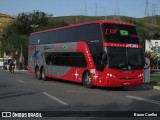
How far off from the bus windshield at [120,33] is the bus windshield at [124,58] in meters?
0.53

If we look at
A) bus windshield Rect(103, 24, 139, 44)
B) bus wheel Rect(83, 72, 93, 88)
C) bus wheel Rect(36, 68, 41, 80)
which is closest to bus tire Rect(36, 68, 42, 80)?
bus wheel Rect(36, 68, 41, 80)

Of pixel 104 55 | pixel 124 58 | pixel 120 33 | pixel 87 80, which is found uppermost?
pixel 120 33

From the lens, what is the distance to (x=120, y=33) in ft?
74.8

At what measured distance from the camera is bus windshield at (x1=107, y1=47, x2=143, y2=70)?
865 inches

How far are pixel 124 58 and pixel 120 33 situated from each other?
58.1 inches

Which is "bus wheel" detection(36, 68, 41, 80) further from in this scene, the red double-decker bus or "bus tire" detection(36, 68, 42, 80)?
the red double-decker bus

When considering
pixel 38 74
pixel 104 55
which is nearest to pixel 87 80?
pixel 104 55

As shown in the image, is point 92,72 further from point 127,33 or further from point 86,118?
point 86,118

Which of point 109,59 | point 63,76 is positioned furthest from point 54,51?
point 109,59

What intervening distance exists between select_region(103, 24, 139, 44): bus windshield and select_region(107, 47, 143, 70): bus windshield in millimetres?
533

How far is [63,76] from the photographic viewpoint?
1077 inches

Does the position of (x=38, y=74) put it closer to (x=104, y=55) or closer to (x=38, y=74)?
(x=38, y=74)

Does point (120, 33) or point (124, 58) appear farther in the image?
point (120, 33)

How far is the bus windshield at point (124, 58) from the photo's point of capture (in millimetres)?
21975
